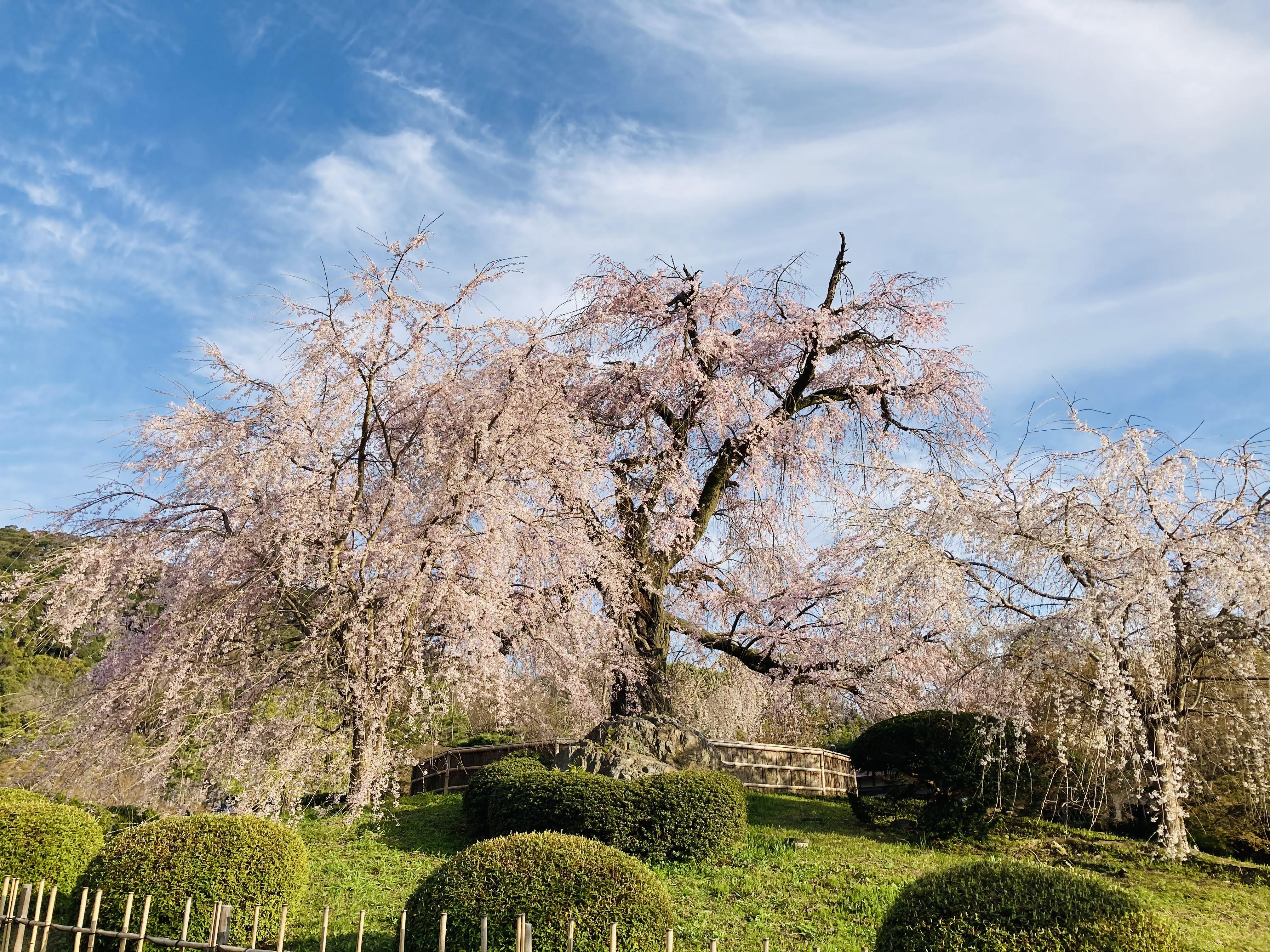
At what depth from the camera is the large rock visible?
969 centimetres

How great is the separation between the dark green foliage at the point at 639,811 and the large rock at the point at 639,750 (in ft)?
1.43

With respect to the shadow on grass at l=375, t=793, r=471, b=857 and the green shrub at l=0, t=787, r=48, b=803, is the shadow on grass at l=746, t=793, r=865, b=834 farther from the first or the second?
the green shrub at l=0, t=787, r=48, b=803

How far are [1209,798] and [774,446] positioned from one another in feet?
21.7

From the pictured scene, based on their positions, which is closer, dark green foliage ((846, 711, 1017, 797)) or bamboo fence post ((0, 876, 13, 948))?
bamboo fence post ((0, 876, 13, 948))

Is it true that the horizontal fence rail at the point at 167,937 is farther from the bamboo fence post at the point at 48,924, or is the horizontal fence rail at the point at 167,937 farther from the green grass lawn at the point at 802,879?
the green grass lawn at the point at 802,879

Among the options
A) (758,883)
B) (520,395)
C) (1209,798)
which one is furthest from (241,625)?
(1209,798)

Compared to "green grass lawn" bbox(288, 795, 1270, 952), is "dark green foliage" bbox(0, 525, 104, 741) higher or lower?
higher

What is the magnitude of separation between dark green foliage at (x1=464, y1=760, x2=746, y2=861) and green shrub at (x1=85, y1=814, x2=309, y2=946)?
253cm

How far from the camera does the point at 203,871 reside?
6582mm

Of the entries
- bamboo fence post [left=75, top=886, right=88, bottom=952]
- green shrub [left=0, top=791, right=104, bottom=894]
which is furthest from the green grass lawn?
green shrub [left=0, top=791, right=104, bottom=894]

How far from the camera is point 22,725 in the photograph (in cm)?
1092

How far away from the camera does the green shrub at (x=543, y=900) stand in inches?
213

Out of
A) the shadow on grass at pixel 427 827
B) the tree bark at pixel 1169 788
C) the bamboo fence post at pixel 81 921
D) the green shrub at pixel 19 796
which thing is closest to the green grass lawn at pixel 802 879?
the shadow on grass at pixel 427 827

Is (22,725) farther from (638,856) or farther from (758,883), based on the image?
(758,883)
